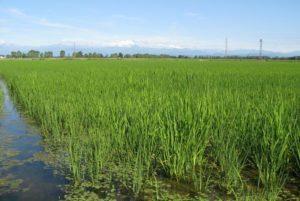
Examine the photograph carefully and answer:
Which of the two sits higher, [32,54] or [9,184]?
[32,54]

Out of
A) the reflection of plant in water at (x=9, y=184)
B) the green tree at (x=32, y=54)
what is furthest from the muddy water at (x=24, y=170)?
the green tree at (x=32, y=54)

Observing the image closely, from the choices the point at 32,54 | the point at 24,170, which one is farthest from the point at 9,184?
the point at 32,54

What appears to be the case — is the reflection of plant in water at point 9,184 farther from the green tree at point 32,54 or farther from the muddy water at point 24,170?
the green tree at point 32,54

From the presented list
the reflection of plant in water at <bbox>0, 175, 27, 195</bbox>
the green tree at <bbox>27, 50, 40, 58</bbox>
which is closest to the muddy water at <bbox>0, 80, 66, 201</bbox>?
the reflection of plant in water at <bbox>0, 175, 27, 195</bbox>

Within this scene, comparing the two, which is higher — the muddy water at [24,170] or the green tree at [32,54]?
the green tree at [32,54]

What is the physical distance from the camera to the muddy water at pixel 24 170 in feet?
12.2

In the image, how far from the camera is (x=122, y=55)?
91.4m

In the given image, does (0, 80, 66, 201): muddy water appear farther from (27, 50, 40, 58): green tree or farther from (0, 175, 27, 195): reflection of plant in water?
(27, 50, 40, 58): green tree

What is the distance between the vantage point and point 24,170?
445 centimetres

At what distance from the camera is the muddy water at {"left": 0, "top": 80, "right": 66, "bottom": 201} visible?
12.2ft

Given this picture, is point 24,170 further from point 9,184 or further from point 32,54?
point 32,54

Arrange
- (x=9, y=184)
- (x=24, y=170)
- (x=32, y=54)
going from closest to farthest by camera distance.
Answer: (x=9, y=184), (x=24, y=170), (x=32, y=54)

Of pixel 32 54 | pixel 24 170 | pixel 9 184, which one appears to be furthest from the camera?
pixel 32 54

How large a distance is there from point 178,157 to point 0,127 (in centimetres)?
434
